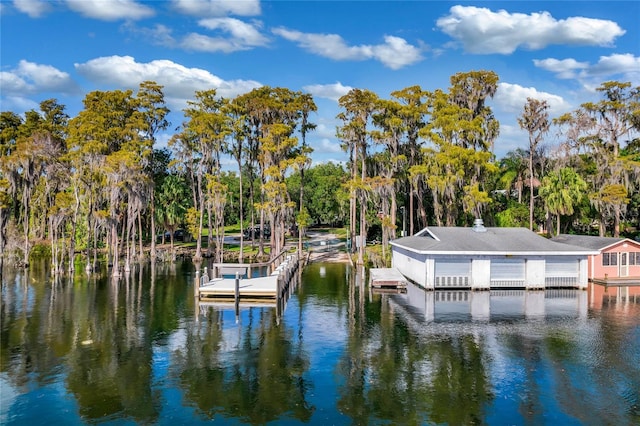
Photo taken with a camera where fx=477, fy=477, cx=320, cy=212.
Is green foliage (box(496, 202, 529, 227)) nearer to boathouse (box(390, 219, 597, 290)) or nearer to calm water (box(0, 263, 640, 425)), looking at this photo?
boathouse (box(390, 219, 597, 290))

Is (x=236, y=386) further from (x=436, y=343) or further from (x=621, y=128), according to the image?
(x=621, y=128)

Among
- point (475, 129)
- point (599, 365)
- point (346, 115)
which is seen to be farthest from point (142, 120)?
point (599, 365)

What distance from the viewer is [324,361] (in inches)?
696

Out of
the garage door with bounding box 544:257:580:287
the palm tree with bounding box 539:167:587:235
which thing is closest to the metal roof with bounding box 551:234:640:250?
the garage door with bounding box 544:257:580:287

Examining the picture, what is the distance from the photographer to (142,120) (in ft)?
159

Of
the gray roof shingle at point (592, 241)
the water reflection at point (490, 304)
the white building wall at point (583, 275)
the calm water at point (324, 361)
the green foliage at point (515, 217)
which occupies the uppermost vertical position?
the green foliage at point (515, 217)

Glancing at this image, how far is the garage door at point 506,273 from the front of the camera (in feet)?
105

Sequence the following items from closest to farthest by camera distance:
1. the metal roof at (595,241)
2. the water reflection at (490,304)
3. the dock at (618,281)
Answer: the water reflection at (490,304) < the dock at (618,281) < the metal roof at (595,241)

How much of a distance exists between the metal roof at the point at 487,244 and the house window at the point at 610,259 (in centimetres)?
208

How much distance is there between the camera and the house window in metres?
36.0

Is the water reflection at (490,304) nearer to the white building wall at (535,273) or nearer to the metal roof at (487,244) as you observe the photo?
the white building wall at (535,273)

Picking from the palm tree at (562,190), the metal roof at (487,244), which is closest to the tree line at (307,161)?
the palm tree at (562,190)

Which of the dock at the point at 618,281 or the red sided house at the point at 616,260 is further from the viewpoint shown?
the red sided house at the point at 616,260

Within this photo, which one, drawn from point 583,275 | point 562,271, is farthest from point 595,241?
point 562,271
